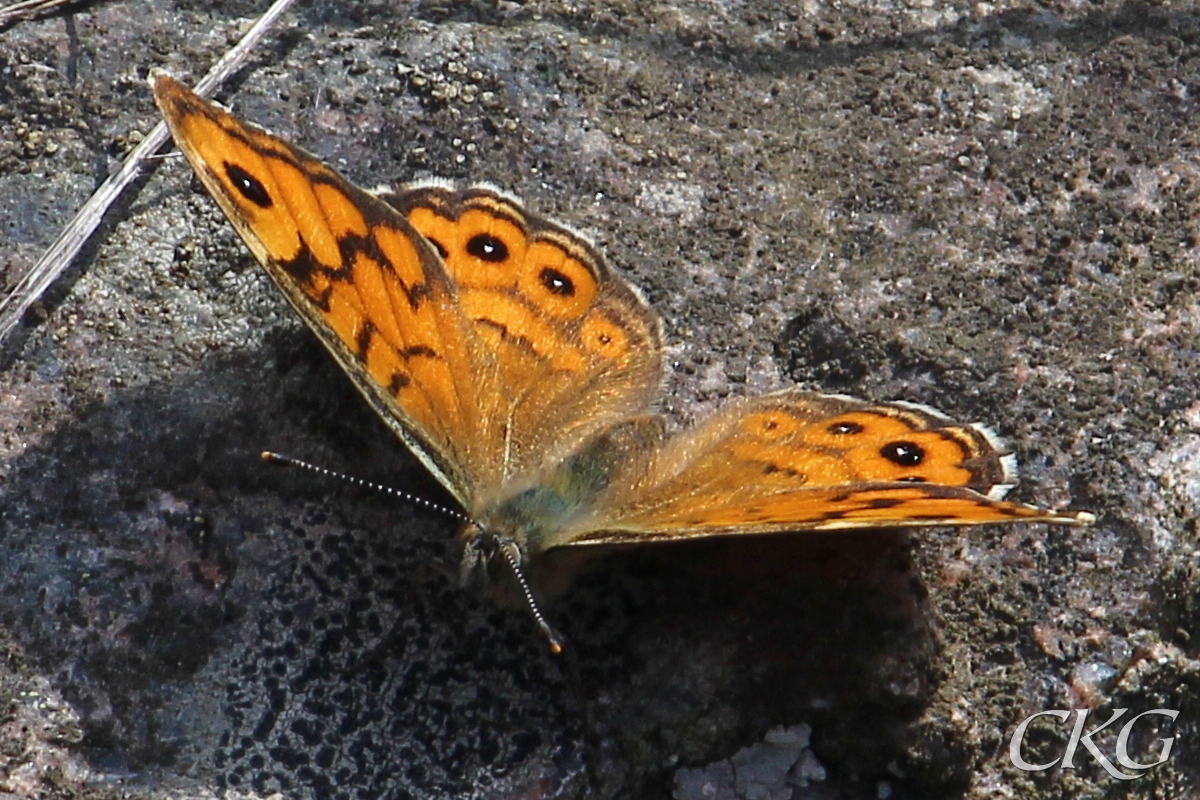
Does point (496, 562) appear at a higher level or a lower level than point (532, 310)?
lower

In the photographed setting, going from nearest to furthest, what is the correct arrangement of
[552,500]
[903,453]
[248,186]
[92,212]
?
[903,453], [248,186], [552,500], [92,212]

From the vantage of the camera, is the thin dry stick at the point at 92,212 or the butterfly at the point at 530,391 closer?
the butterfly at the point at 530,391

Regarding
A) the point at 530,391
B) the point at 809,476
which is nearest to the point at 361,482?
the point at 530,391

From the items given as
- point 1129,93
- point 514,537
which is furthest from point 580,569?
point 1129,93

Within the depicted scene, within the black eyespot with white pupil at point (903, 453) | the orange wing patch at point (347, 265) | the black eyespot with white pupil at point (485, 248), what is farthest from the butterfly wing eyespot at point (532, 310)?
the black eyespot with white pupil at point (903, 453)

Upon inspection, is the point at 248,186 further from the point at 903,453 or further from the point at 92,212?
the point at 903,453

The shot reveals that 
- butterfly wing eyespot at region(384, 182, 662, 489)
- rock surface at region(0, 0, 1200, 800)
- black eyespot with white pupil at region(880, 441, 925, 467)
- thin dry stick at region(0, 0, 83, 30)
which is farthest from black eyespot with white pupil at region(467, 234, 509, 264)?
thin dry stick at region(0, 0, 83, 30)

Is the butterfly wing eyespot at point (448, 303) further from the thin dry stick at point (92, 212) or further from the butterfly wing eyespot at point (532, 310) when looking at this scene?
the thin dry stick at point (92, 212)

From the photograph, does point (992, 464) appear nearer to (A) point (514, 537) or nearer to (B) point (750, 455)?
(B) point (750, 455)
